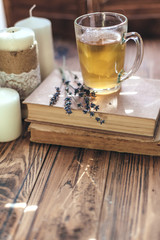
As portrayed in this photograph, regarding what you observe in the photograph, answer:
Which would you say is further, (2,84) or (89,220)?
(2,84)

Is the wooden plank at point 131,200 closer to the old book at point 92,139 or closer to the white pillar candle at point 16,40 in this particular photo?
the old book at point 92,139

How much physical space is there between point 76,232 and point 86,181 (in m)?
0.14

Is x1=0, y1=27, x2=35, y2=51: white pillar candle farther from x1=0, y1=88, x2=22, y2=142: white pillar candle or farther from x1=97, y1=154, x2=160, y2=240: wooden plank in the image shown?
x1=97, y1=154, x2=160, y2=240: wooden plank

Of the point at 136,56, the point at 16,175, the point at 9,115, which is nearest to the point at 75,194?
the point at 16,175

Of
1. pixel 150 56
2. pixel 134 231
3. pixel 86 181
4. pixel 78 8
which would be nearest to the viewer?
pixel 134 231

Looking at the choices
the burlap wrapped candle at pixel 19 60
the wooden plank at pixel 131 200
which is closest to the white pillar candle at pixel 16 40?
the burlap wrapped candle at pixel 19 60

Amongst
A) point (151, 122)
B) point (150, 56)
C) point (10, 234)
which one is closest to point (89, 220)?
point (10, 234)

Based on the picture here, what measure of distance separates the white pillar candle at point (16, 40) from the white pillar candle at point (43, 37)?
0.12 meters

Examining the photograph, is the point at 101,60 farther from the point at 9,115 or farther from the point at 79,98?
the point at 9,115

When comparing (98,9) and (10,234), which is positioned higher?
(98,9)

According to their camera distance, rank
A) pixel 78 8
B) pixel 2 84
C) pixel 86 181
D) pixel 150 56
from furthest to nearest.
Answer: pixel 78 8 → pixel 150 56 → pixel 2 84 → pixel 86 181

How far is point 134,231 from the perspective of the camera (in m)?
0.62

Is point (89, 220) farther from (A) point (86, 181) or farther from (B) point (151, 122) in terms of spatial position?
(B) point (151, 122)

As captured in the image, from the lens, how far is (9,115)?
0.84m
